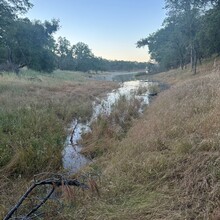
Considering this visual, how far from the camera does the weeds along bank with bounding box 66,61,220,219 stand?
3318 millimetres

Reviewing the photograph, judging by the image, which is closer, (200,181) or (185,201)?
(185,201)

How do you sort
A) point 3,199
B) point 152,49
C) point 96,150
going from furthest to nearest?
point 152,49 < point 96,150 < point 3,199

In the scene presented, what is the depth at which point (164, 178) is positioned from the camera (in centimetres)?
405

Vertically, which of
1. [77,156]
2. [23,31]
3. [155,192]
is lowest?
[77,156]

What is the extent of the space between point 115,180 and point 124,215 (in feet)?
3.22

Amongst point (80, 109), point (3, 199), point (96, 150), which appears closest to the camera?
point (3, 199)

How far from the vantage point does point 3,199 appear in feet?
13.6

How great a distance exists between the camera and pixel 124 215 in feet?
11.1

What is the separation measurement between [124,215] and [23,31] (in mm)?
28052

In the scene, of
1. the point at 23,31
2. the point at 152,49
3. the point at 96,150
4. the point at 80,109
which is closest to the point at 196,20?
the point at 23,31

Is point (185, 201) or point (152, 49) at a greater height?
point (152, 49)

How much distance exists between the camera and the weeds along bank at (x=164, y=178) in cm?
332

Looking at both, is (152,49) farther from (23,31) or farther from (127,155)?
(127,155)

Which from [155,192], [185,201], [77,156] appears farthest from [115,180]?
[77,156]
